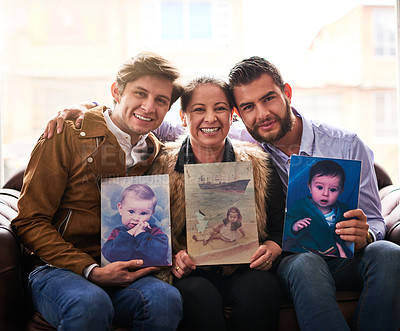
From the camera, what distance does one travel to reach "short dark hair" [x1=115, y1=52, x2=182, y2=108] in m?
1.42

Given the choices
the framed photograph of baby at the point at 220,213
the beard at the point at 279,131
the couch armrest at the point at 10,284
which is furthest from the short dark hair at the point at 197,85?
the couch armrest at the point at 10,284

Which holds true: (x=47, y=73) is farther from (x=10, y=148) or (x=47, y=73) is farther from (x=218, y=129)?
(x=218, y=129)

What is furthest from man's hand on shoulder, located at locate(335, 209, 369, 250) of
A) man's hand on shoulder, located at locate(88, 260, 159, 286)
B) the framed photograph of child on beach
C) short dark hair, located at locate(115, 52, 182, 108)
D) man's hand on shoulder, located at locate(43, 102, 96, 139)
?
man's hand on shoulder, located at locate(43, 102, 96, 139)

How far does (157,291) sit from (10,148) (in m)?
1.93

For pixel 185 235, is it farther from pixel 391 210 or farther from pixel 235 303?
pixel 391 210

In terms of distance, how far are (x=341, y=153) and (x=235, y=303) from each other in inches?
27.9

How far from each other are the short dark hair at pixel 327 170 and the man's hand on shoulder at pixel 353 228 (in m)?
0.11

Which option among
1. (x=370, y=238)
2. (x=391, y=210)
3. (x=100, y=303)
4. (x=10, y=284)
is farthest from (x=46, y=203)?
(x=391, y=210)

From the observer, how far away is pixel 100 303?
1.11 metres

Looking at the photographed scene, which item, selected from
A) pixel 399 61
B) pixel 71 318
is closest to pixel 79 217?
pixel 71 318

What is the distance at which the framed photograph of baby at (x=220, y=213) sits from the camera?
136 centimetres

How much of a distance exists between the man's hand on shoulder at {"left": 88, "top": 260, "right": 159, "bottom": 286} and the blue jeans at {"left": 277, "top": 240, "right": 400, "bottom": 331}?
475 millimetres

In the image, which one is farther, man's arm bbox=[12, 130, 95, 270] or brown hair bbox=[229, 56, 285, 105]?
brown hair bbox=[229, 56, 285, 105]

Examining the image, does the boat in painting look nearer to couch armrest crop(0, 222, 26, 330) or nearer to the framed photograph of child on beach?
the framed photograph of child on beach
